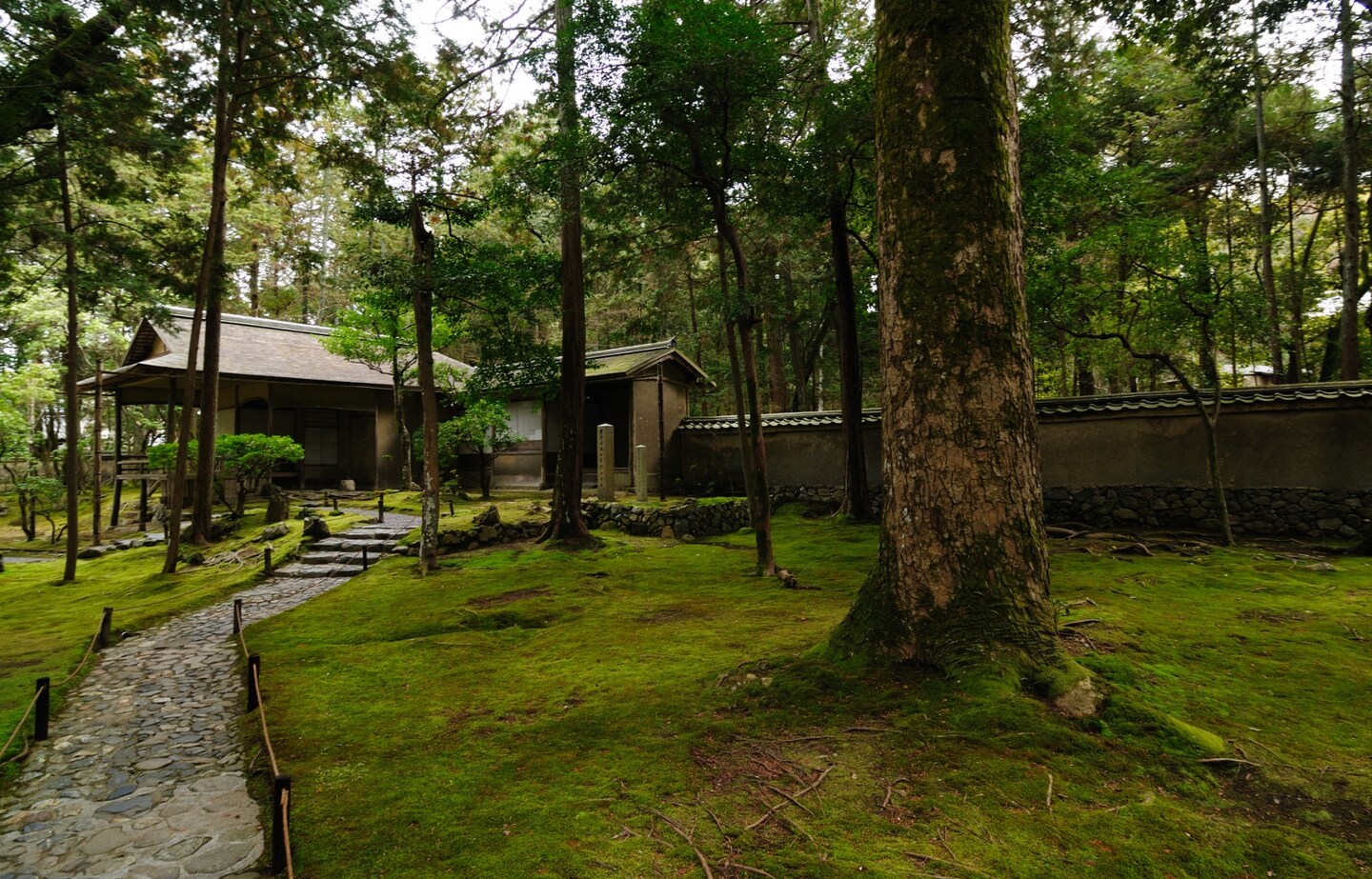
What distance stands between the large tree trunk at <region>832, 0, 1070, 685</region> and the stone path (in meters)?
3.34

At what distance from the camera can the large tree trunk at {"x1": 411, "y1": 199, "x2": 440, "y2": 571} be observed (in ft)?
30.4

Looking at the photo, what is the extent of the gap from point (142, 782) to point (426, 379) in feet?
21.2

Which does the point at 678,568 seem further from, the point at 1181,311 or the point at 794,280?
the point at 794,280

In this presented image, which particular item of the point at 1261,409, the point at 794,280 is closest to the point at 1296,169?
the point at 1261,409

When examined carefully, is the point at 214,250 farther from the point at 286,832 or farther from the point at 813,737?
the point at 813,737

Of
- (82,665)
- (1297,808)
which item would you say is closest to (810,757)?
(1297,808)

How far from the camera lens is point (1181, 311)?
9938 mm

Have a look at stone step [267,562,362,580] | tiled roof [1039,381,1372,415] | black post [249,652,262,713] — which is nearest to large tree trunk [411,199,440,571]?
stone step [267,562,362,580]

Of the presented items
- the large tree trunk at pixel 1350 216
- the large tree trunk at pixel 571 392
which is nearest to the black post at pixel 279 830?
the large tree trunk at pixel 571 392

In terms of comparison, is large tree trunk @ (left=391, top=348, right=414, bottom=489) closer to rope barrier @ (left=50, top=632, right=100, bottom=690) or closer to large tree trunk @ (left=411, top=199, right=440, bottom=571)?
large tree trunk @ (left=411, top=199, right=440, bottom=571)

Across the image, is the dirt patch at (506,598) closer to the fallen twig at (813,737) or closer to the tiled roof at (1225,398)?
the fallen twig at (813,737)

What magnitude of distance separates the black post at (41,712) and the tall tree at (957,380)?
5263mm

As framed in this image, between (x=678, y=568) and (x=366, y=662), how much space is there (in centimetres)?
476

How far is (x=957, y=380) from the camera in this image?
11.3 ft
